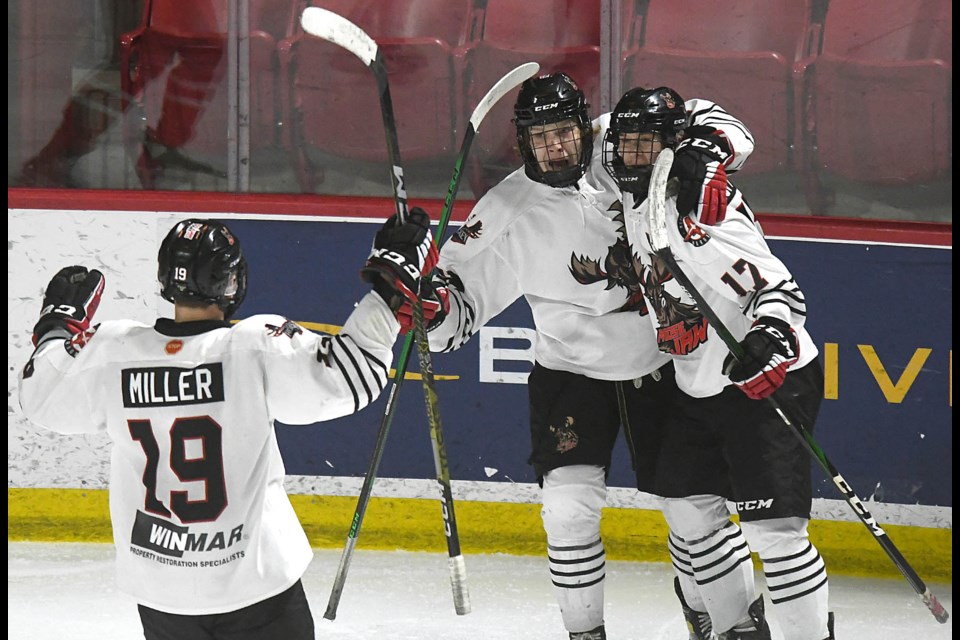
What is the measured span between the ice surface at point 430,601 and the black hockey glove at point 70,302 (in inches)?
45.4

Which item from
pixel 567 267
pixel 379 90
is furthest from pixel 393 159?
pixel 567 267

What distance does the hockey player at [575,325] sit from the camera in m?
2.70

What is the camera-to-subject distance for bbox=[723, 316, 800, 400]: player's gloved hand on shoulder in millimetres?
2369

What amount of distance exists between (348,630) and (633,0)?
192cm

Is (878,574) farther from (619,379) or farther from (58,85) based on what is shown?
(58,85)

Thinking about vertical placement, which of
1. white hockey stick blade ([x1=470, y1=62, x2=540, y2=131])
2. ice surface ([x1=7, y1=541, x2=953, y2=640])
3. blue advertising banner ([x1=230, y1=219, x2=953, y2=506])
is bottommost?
ice surface ([x1=7, y1=541, x2=953, y2=640])

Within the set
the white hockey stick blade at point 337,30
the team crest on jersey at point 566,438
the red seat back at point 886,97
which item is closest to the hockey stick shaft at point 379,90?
the white hockey stick blade at point 337,30

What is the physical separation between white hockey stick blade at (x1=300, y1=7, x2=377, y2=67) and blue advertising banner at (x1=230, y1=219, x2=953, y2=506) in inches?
50.9

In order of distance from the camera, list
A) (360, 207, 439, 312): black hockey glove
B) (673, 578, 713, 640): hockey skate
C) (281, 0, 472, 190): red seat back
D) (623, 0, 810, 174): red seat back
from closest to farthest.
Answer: (360, 207, 439, 312): black hockey glove → (673, 578, 713, 640): hockey skate → (623, 0, 810, 174): red seat back → (281, 0, 472, 190): red seat back

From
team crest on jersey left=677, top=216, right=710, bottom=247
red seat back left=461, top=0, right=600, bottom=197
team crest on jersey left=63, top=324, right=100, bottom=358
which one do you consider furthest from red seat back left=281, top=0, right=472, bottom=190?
team crest on jersey left=63, top=324, right=100, bottom=358

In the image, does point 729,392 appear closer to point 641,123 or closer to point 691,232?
point 691,232

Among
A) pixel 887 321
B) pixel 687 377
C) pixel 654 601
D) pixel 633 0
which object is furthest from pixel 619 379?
pixel 633 0

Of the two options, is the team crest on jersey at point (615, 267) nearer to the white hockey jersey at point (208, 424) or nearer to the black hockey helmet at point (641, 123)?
the black hockey helmet at point (641, 123)

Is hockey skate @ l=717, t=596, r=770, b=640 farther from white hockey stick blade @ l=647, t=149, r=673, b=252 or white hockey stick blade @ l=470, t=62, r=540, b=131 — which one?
white hockey stick blade @ l=470, t=62, r=540, b=131
